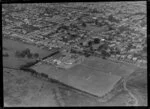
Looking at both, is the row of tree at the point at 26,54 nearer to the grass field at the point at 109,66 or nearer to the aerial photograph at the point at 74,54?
the aerial photograph at the point at 74,54

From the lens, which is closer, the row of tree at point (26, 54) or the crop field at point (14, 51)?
the crop field at point (14, 51)

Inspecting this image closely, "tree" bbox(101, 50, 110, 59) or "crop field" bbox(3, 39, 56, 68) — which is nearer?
"crop field" bbox(3, 39, 56, 68)

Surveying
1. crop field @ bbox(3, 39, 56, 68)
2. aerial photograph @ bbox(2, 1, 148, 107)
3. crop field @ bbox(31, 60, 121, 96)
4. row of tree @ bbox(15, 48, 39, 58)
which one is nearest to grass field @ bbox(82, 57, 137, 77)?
aerial photograph @ bbox(2, 1, 148, 107)

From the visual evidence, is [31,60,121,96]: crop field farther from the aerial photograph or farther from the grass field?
the grass field

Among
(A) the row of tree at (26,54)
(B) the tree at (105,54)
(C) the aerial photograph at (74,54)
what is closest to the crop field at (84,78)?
(C) the aerial photograph at (74,54)

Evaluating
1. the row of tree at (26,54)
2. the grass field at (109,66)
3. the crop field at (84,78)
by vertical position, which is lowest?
the crop field at (84,78)

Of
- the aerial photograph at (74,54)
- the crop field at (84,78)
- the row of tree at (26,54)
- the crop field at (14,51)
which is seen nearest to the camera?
the aerial photograph at (74,54)
